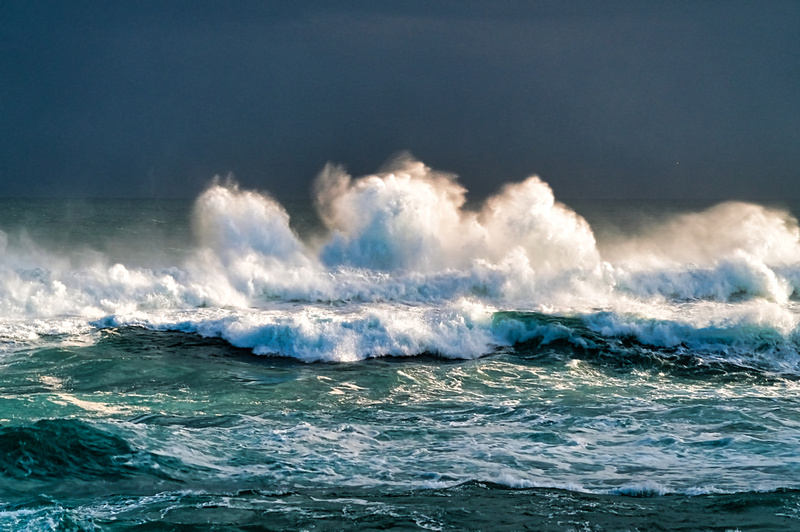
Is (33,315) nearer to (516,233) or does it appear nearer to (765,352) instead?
(516,233)

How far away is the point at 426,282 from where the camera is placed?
90.5 feet

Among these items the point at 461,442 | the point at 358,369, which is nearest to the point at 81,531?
the point at 461,442

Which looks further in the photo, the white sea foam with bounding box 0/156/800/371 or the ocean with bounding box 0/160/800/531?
the white sea foam with bounding box 0/156/800/371

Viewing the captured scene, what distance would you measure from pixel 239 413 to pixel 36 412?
3.51 metres

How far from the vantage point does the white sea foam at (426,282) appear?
1905 cm

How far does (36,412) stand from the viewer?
41.6ft

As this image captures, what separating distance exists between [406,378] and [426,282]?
11902 mm

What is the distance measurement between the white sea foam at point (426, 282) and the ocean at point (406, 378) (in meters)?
0.12

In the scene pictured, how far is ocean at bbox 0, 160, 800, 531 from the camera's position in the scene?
911 centimetres

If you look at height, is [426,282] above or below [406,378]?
above

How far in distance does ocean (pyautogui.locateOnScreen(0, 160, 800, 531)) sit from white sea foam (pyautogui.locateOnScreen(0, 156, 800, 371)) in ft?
0.38

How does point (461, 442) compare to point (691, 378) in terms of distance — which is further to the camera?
point (691, 378)

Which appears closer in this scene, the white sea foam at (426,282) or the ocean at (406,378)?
the ocean at (406,378)

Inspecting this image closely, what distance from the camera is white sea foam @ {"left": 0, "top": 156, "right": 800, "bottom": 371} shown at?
19047 mm
